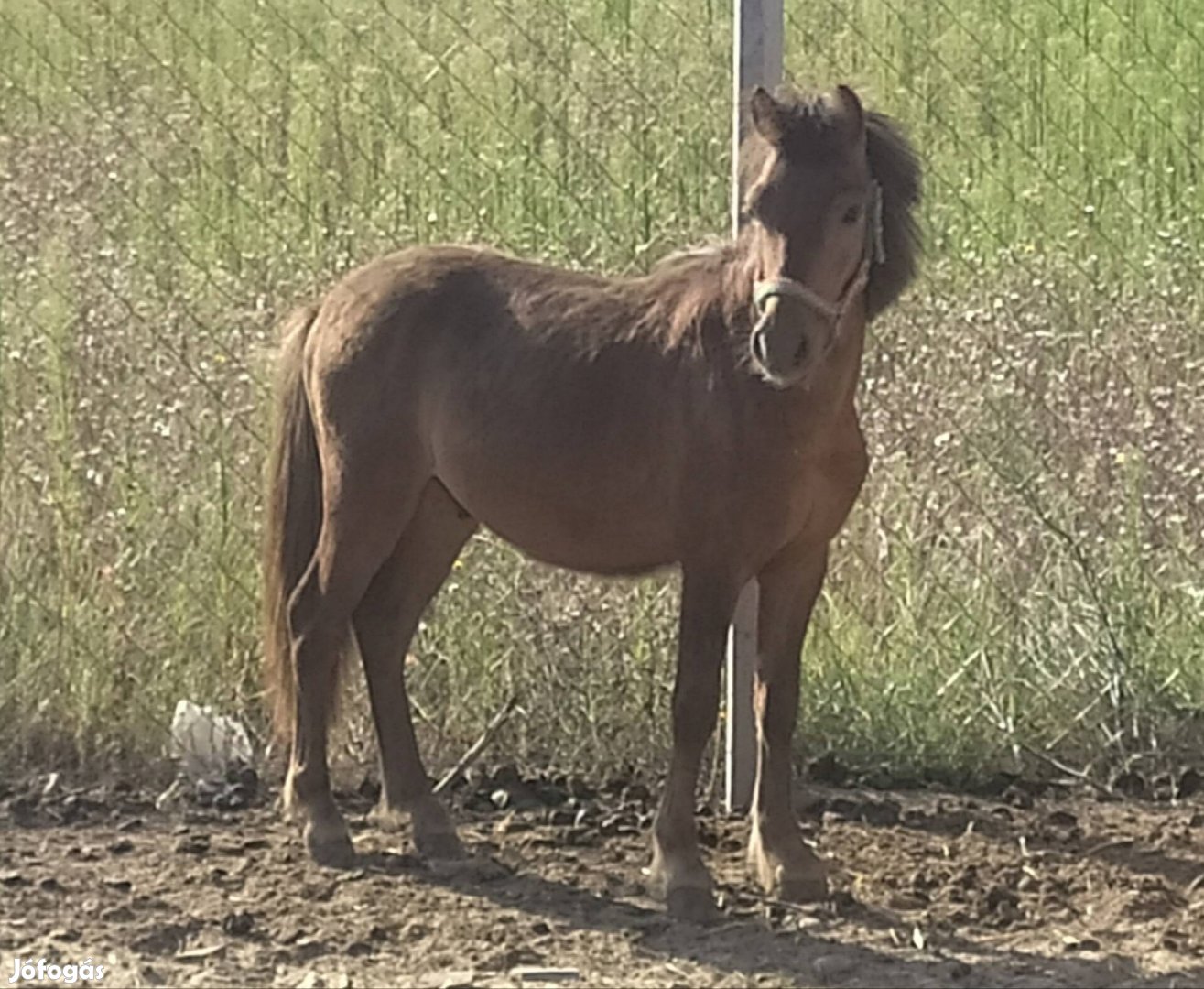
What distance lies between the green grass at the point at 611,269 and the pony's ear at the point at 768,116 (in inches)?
22.4

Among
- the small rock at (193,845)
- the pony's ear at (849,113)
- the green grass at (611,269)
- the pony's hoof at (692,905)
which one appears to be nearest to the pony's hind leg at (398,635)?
the small rock at (193,845)

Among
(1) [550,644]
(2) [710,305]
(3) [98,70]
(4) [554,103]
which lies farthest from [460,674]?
(3) [98,70]

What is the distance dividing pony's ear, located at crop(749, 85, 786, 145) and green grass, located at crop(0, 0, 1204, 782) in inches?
22.4

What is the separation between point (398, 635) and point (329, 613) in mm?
275

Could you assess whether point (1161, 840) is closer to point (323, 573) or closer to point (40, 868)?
point (323, 573)

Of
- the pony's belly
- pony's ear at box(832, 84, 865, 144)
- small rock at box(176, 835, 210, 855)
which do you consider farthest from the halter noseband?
small rock at box(176, 835, 210, 855)

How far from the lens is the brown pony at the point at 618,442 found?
174 inches

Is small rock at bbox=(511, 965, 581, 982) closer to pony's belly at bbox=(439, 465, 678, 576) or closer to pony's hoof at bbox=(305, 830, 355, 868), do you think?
pony's hoof at bbox=(305, 830, 355, 868)

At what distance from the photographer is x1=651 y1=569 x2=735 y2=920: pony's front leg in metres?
4.68

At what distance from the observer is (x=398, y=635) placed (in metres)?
5.41

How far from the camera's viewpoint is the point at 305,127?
28.1 feet

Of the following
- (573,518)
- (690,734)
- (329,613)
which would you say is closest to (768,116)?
(573,518)

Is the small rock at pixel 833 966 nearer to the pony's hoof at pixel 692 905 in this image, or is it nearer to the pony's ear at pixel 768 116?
the pony's hoof at pixel 692 905

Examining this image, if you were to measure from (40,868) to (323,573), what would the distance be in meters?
1.05
